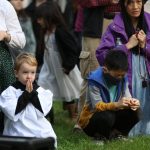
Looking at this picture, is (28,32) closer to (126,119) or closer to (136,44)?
(136,44)

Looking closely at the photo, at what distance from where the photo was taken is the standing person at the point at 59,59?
32.2 ft

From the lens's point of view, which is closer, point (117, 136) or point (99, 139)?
point (99, 139)

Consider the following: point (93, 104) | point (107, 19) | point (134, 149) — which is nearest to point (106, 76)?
point (93, 104)

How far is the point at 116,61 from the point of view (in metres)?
7.49

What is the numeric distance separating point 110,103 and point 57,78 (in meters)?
2.68

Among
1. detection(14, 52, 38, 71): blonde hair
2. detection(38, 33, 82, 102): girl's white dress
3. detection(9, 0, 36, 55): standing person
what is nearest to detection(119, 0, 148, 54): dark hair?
detection(14, 52, 38, 71): blonde hair

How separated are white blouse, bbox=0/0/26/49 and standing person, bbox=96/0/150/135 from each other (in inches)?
40.1

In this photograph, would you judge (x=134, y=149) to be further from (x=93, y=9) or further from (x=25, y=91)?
(x=93, y=9)

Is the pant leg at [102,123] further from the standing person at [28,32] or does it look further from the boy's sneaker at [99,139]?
the standing person at [28,32]

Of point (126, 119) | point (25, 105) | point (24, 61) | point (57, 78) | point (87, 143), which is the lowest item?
point (57, 78)

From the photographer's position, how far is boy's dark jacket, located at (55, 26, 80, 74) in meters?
9.77

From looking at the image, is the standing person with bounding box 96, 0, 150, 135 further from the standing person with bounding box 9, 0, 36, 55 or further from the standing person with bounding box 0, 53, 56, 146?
the standing person with bounding box 9, 0, 36, 55

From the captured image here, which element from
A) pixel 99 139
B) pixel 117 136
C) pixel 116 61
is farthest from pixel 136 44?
pixel 99 139

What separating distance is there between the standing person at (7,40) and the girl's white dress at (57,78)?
97.9 inches
